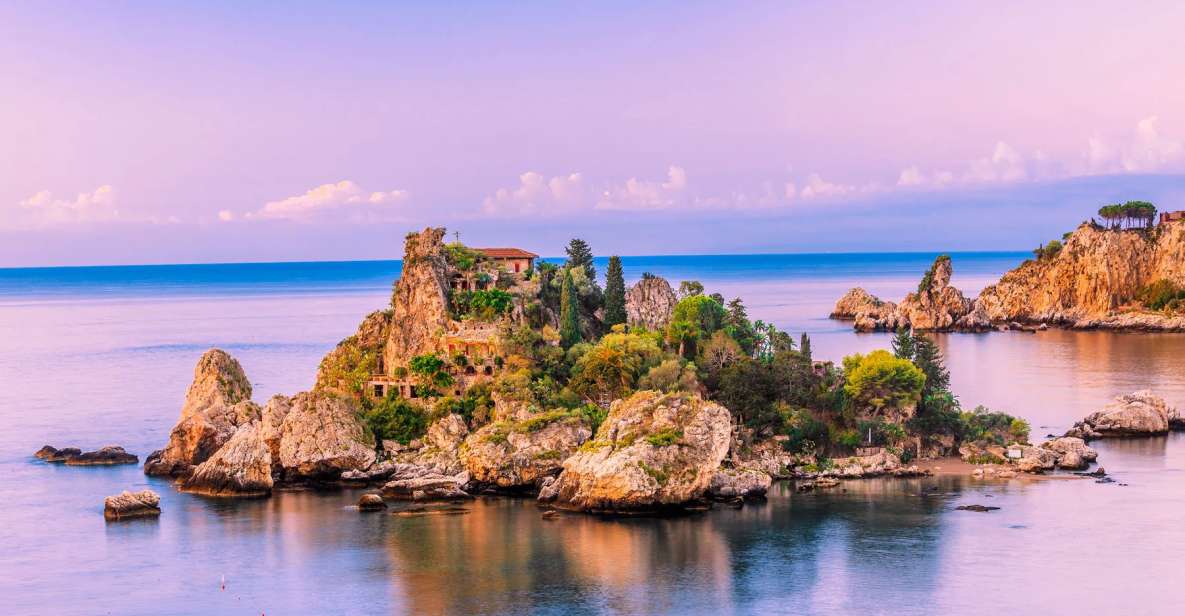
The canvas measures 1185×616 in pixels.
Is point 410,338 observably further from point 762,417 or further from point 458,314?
point 762,417

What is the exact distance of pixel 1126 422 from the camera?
95.5 m

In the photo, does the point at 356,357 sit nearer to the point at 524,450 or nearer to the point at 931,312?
the point at 524,450

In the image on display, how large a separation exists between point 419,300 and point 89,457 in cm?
2548

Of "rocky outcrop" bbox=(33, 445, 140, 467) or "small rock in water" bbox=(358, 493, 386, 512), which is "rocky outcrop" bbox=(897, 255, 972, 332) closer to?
"rocky outcrop" bbox=(33, 445, 140, 467)

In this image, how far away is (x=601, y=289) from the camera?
102 meters

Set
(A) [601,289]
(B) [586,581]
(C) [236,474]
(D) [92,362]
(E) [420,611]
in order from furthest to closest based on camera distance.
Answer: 1. (D) [92,362]
2. (A) [601,289]
3. (C) [236,474]
4. (B) [586,581]
5. (E) [420,611]

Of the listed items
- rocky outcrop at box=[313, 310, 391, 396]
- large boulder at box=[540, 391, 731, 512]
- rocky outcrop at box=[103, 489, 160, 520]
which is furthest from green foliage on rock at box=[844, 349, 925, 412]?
rocky outcrop at box=[103, 489, 160, 520]

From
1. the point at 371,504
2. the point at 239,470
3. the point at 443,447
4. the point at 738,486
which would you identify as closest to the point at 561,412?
the point at 443,447

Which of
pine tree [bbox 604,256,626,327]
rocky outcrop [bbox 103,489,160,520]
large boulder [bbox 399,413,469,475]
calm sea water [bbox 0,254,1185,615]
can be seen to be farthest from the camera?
pine tree [bbox 604,256,626,327]

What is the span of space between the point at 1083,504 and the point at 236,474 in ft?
165

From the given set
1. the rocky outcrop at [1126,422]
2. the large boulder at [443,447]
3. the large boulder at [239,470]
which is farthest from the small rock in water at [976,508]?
the large boulder at [239,470]

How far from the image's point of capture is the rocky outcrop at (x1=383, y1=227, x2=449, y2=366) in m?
90.4

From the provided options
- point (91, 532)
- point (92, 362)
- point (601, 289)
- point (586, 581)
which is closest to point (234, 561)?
point (91, 532)

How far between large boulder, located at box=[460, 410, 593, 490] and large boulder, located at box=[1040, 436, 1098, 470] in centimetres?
3113
